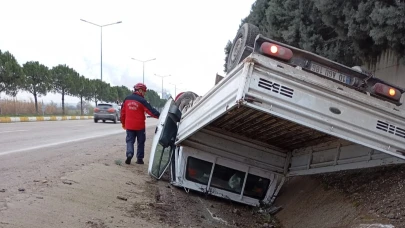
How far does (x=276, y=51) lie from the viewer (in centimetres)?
390

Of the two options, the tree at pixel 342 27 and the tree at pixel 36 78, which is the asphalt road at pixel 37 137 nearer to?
the tree at pixel 342 27

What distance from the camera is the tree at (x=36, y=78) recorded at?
34.3 m

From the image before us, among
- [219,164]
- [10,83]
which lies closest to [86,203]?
[219,164]

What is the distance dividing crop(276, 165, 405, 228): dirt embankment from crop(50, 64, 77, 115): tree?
1470 inches

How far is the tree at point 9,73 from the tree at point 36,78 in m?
3.27

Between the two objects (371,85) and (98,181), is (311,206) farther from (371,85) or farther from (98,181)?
(98,181)

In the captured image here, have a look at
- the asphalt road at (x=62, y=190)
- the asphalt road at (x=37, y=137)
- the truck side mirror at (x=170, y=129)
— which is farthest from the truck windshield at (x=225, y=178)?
the asphalt road at (x=37, y=137)

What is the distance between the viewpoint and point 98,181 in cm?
545

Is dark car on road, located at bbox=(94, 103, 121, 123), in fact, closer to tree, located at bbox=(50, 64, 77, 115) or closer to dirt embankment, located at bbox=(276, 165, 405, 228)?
tree, located at bbox=(50, 64, 77, 115)

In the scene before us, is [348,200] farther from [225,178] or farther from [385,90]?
[225,178]

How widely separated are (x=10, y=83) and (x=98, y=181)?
27.4 metres

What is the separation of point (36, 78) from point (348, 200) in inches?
1378

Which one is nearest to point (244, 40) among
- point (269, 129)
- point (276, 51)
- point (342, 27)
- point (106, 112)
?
point (269, 129)

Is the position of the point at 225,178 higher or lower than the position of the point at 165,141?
lower
